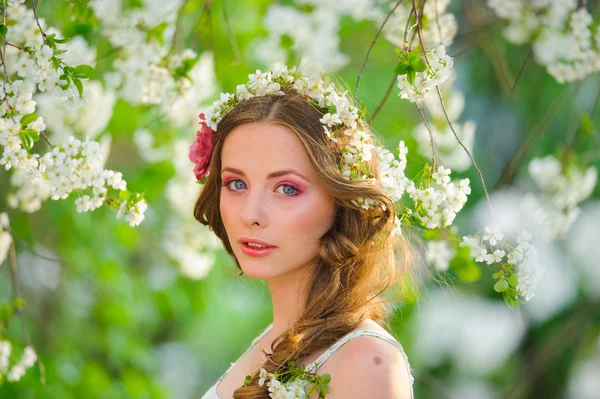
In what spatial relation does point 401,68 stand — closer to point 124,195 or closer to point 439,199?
point 439,199

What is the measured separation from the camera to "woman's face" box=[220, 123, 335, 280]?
1908mm

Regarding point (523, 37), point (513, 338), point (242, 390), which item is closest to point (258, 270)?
point (242, 390)

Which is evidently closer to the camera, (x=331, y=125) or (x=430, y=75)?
(x=430, y=75)

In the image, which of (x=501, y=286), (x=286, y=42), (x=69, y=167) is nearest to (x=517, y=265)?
(x=501, y=286)

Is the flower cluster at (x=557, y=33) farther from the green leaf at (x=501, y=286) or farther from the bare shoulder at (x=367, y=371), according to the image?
the bare shoulder at (x=367, y=371)

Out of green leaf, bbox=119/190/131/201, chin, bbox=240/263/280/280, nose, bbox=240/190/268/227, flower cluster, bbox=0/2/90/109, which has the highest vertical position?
flower cluster, bbox=0/2/90/109

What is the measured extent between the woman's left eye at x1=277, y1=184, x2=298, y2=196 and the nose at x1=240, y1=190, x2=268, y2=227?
5 centimetres

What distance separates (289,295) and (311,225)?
0.23m

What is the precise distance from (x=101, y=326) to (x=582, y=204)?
3455 millimetres

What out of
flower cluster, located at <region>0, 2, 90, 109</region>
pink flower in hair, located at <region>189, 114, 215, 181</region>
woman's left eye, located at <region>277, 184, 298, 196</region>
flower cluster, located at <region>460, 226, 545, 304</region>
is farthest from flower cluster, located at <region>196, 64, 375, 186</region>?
flower cluster, located at <region>0, 2, 90, 109</region>

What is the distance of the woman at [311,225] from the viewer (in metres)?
1.88

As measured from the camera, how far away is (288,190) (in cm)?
194

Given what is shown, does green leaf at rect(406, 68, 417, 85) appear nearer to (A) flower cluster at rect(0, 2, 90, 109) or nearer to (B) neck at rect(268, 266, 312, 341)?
(B) neck at rect(268, 266, 312, 341)

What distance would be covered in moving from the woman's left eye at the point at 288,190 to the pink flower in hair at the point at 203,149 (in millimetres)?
347
